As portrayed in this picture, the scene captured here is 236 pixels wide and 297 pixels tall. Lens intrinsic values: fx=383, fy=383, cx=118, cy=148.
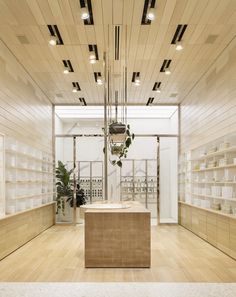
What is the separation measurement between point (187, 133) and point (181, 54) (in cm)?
343

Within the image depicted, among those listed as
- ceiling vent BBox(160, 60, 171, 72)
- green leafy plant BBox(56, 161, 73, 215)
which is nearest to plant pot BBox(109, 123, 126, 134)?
ceiling vent BBox(160, 60, 171, 72)

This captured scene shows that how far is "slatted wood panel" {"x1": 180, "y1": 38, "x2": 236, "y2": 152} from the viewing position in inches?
233

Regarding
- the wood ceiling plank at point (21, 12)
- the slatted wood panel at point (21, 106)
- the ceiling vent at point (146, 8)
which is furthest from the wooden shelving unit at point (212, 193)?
the slatted wood panel at point (21, 106)

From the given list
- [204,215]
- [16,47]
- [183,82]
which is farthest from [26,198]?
[183,82]

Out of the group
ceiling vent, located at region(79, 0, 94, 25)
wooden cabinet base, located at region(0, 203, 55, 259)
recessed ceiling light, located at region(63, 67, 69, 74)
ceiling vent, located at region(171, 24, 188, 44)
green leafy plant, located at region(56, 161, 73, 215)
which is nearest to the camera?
ceiling vent, located at region(79, 0, 94, 25)

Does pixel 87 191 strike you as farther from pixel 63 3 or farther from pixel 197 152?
pixel 63 3

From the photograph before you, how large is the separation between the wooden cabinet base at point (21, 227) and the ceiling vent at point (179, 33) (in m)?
3.74

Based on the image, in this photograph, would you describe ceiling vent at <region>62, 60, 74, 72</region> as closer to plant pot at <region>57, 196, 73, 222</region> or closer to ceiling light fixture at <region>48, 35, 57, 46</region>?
ceiling light fixture at <region>48, 35, 57, 46</region>

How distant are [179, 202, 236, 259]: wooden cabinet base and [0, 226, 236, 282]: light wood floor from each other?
5.5 inches

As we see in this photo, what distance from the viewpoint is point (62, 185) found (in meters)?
10.7

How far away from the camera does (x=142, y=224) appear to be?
499cm

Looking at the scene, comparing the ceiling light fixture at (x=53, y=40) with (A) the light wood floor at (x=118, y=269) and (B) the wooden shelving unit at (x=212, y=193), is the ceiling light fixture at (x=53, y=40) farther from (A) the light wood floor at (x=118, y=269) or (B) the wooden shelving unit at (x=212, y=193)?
(A) the light wood floor at (x=118, y=269)

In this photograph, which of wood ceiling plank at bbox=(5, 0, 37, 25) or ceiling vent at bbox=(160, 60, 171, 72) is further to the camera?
ceiling vent at bbox=(160, 60, 171, 72)

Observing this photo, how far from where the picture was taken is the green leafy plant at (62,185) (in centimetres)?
1056
